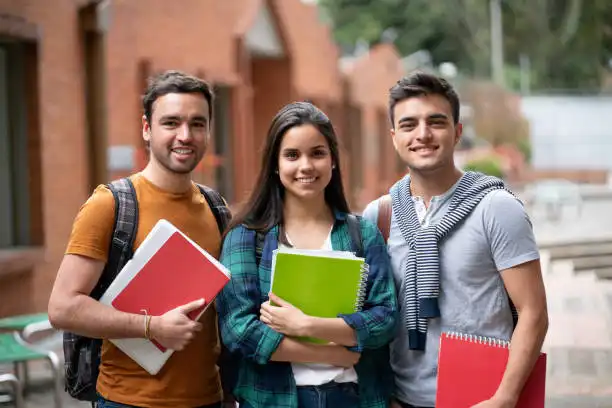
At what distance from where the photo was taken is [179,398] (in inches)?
106

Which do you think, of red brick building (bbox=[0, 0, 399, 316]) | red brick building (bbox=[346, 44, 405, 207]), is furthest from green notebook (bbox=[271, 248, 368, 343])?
red brick building (bbox=[346, 44, 405, 207])

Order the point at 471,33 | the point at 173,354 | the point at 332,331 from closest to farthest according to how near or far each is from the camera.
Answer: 1. the point at 332,331
2. the point at 173,354
3. the point at 471,33

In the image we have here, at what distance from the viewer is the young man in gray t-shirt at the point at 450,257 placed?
2531 mm

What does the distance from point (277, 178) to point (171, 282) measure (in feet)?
1.52

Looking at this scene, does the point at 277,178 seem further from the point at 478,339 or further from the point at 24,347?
the point at 24,347

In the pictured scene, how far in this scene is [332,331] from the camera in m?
A: 2.49

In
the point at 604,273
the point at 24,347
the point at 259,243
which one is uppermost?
the point at 259,243

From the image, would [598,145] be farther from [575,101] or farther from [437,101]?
[437,101]

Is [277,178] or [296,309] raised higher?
[277,178]

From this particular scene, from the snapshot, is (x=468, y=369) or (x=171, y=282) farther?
(x=171, y=282)

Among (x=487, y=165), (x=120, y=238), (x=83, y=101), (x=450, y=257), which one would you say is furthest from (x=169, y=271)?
(x=487, y=165)

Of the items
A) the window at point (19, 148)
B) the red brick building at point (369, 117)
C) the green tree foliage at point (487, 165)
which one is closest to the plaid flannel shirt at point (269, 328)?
the window at point (19, 148)

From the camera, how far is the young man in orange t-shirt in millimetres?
2564

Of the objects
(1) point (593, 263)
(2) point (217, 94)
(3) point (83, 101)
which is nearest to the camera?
(2) point (217, 94)
